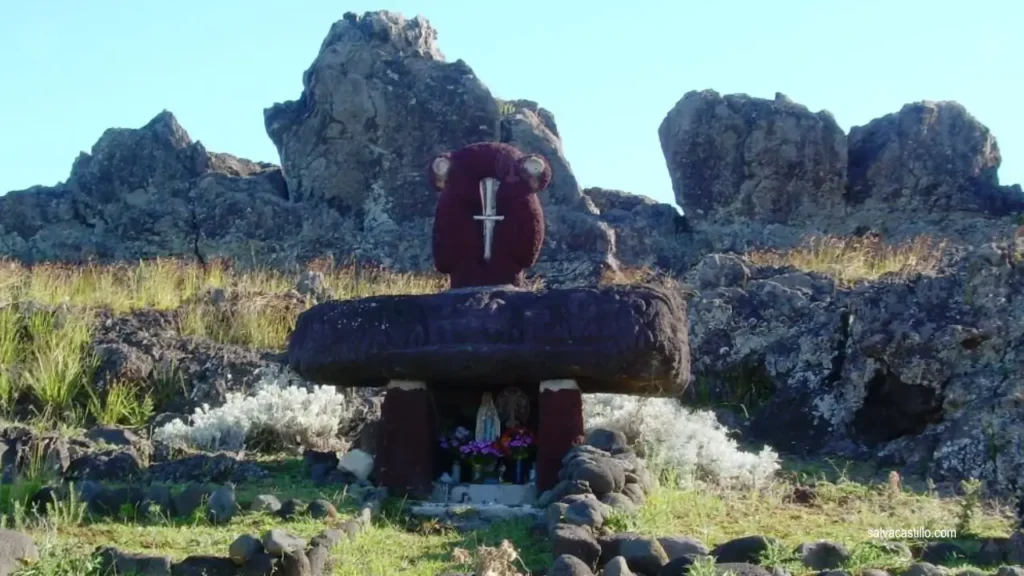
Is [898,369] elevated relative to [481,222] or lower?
lower

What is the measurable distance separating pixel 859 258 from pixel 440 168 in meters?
6.96

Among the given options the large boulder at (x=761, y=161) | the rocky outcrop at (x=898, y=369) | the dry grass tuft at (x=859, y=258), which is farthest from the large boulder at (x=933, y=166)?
the rocky outcrop at (x=898, y=369)

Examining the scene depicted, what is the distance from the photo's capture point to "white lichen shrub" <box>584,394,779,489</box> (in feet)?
31.1

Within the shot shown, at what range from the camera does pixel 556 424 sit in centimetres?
898

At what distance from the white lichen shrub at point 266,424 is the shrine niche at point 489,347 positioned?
1.63 metres

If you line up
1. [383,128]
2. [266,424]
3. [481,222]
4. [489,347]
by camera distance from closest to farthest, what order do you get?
[489,347]
[481,222]
[266,424]
[383,128]

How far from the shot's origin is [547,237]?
17.5 m

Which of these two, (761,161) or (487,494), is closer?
(487,494)

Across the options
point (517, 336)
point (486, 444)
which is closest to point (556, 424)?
point (486, 444)

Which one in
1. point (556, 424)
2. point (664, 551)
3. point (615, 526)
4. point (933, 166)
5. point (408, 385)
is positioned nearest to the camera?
point (664, 551)

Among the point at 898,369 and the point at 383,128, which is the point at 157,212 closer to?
the point at 383,128

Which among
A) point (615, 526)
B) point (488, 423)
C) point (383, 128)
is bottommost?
point (615, 526)

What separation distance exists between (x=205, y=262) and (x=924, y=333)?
31.1ft

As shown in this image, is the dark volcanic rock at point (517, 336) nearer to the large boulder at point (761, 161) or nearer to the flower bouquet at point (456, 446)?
the flower bouquet at point (456, 446)
